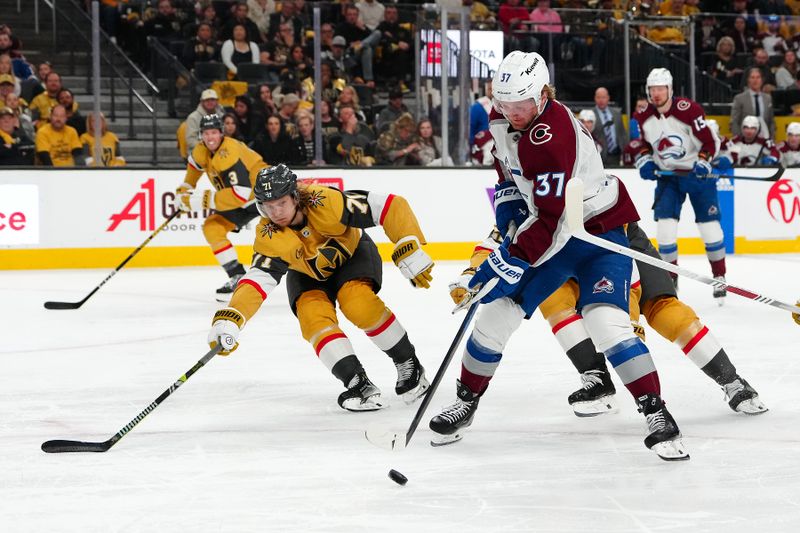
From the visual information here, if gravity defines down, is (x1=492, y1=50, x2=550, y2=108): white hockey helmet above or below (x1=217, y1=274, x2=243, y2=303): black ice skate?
above

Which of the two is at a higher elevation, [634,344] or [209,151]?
[209,151]

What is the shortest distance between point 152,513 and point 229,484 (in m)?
0.29

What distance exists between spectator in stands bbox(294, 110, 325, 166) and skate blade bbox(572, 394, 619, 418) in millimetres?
5567

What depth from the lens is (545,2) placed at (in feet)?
34.8

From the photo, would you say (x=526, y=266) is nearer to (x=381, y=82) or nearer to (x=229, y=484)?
(x=229, y=484)

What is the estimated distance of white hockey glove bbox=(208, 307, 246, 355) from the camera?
3.34 meters

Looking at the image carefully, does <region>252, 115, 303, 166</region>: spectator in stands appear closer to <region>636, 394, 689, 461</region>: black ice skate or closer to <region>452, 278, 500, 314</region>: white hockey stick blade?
<region>452, 278, 500, 314</region>: white hockey stick blade

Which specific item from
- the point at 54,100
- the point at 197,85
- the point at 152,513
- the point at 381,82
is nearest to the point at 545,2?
the point at 381,82

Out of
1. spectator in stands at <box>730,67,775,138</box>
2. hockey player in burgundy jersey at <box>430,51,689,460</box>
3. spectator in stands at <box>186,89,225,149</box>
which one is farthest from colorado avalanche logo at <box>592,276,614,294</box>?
spectator in stands at <box>730,67,775,138</box>

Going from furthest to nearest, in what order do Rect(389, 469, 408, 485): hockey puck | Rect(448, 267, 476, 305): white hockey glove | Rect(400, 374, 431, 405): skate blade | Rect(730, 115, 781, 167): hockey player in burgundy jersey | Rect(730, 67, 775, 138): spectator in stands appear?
Rect(730, 67, 775, 138): spectator in stands < Rect(730, 115, 781, 167): hockey player in burgundy jersey < Rect(400, 374, 431, 405): skate blade < Rect(448, 267, 476, 305): white hockey glove < Rect(389, 469, 408, 485): hockey puck

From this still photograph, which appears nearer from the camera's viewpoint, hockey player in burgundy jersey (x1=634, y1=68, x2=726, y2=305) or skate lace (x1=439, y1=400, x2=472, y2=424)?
skate lace (x1=439, y1=400, x2=472, y2=424)

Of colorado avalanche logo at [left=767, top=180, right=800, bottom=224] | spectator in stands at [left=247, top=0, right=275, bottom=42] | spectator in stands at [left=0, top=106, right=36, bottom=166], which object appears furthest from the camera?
colorado avalanche logo at [left=767, top=180, right=800, bottom=224]

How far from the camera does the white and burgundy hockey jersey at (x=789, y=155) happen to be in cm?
990

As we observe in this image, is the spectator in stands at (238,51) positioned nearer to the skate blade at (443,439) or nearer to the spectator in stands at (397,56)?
the spectator in stands at (397,56)
